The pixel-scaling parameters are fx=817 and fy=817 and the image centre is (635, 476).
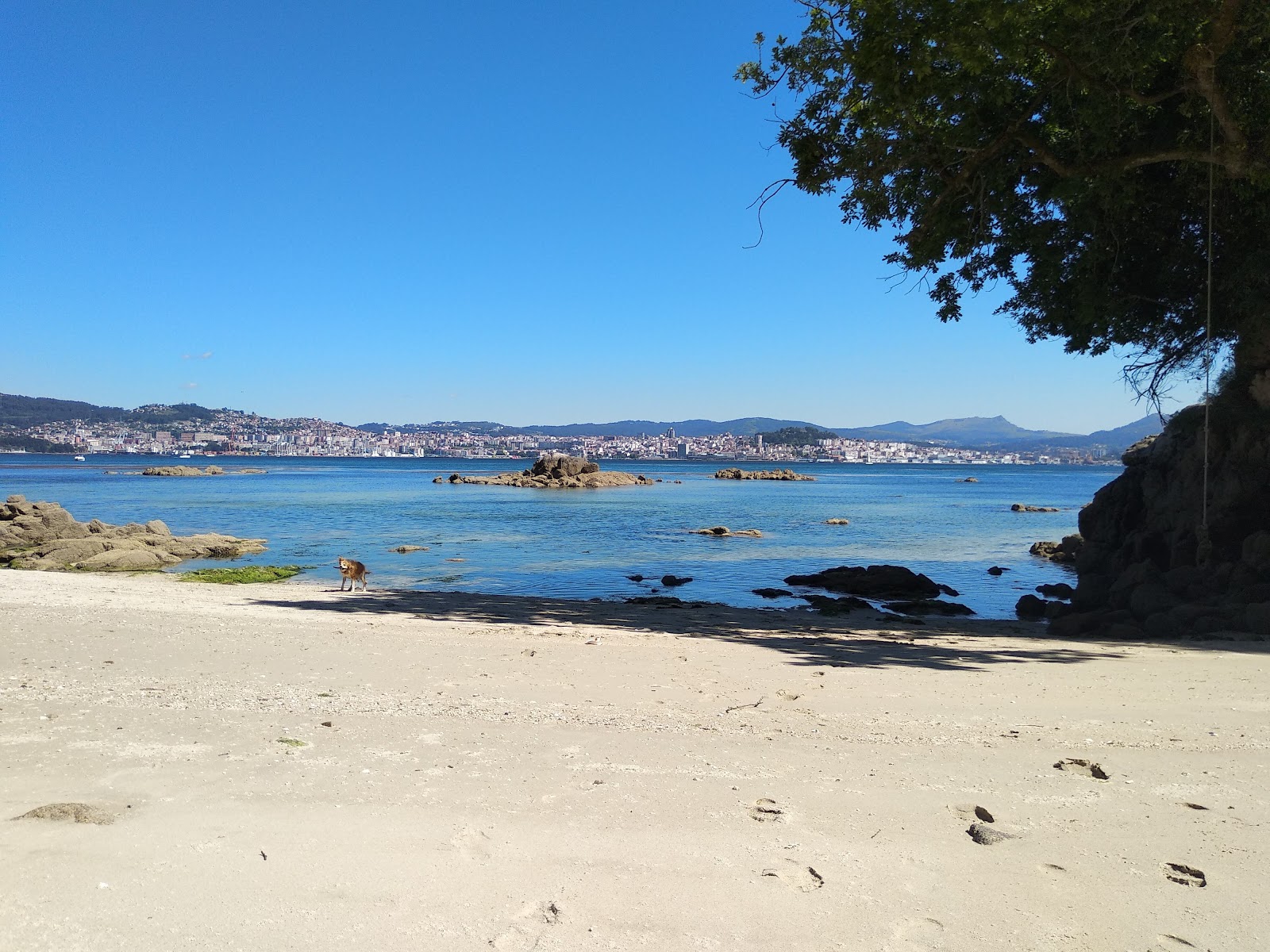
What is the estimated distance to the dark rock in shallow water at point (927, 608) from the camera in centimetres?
1639

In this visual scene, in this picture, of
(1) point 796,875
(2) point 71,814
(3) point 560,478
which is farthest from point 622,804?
(3) point 560,478

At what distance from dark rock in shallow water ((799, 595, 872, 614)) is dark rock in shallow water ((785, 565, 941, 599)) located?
1356 mm

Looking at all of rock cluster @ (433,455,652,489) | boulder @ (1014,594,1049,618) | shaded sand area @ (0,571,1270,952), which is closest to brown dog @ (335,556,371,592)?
shaded sand area @ (0,571,1270,952)

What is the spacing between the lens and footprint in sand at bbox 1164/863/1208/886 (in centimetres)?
362

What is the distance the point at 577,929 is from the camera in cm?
324

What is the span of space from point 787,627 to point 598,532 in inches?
954

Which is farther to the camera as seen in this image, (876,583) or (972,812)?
(876,583)

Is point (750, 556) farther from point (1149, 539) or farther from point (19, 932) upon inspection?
point (19, 932)

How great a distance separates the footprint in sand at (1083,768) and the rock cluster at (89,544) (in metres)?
22.7

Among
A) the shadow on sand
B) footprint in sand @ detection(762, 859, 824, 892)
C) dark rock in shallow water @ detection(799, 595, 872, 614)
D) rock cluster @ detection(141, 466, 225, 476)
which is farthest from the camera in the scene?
rock cluster @ detection(141, 466, 225, 476)

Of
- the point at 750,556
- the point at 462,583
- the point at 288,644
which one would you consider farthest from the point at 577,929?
the point at 750,556

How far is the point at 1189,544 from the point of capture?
15.7m

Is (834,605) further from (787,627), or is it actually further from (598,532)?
(598,532)

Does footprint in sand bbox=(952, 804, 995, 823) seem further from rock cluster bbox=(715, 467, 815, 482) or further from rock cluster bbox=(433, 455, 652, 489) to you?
rock cluster bbox=(715, 467, 815, 482)
